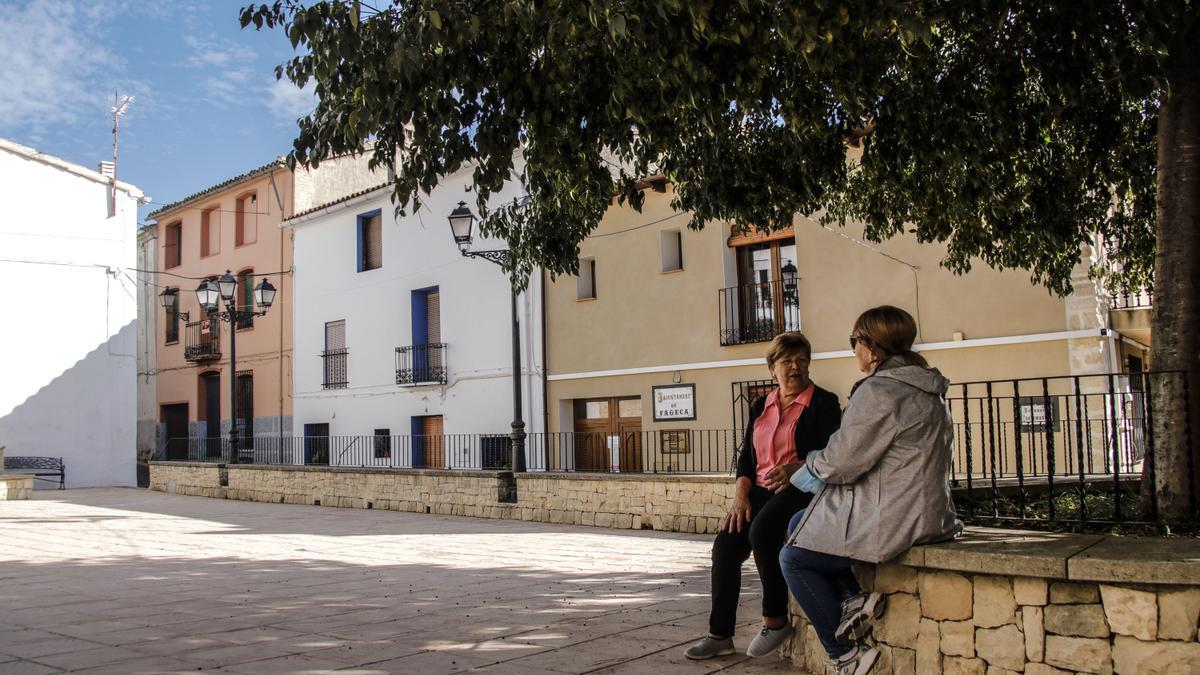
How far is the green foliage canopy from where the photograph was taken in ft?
16.4

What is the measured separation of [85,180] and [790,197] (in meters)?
23.9

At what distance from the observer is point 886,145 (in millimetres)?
7719

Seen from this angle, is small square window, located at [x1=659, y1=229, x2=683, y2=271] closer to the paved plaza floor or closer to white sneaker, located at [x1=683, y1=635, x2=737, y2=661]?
the paved plaza floor

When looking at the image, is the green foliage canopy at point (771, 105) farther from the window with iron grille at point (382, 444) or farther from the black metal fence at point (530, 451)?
the window with iron grille at point (382, 444)

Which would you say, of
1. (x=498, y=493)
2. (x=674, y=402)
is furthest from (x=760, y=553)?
(x=674, y=402)

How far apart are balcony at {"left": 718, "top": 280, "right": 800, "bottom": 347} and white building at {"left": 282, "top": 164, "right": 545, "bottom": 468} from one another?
4464 millimetres

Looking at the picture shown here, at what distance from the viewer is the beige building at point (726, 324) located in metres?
13.8

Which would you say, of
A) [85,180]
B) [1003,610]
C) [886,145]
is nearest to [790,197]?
[886,145]

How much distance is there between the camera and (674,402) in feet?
58.7

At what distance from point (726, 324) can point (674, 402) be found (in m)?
1.77

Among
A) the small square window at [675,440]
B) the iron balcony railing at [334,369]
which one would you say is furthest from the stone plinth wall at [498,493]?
the iron balcony railing at [334,369]

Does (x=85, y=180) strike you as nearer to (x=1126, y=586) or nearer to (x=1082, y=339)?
(x=1082, y=339)

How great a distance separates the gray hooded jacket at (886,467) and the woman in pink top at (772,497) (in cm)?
58

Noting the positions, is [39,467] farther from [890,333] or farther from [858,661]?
[890,333]
